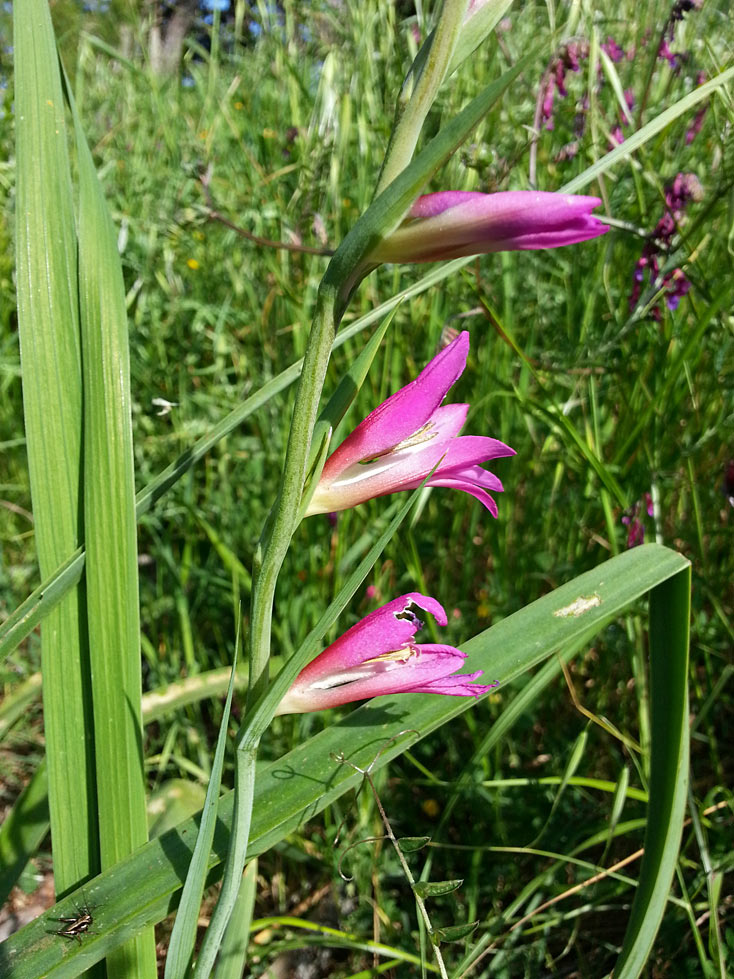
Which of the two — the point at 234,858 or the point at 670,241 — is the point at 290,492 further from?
the point at 670,241

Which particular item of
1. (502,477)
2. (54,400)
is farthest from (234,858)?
(502,477)

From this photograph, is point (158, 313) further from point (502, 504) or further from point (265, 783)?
point (265, 783)

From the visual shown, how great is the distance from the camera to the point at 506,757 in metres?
1.27

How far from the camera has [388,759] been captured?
0.63 m

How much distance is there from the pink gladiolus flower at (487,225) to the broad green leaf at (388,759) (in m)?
0.36

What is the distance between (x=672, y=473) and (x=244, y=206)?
1196mm

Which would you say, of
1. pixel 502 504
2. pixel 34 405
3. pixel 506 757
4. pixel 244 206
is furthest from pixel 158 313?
pixel 506 757

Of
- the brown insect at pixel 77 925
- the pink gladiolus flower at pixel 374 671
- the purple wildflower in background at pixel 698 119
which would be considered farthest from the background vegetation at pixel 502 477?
the brown insect at pixel 77 925

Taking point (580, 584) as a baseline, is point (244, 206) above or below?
above

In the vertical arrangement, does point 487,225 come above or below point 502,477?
above

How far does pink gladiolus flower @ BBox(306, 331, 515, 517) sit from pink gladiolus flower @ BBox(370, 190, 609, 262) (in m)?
0.09

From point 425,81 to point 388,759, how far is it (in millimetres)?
503

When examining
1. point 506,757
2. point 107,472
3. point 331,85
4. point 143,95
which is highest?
point 143,95

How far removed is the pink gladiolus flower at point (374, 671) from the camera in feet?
1.78
